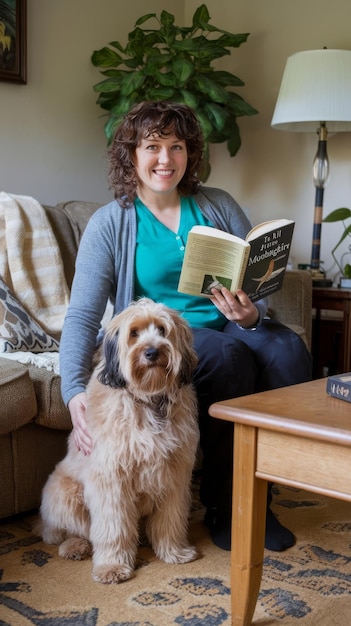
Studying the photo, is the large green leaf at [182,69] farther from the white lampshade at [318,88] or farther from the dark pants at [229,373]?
the dark pants at [229,373]

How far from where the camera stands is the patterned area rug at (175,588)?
5.16ft

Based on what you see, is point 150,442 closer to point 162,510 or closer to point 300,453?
point 162,510

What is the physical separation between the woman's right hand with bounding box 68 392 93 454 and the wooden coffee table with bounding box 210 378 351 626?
1.50 feet

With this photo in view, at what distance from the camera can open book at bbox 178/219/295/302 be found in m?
1.71

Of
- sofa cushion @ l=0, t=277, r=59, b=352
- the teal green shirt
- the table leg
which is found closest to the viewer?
the table leg

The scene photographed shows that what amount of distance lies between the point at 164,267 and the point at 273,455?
0.78m

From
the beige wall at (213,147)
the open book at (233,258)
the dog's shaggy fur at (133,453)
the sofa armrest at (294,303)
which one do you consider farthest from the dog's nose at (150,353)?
the beige wall at (213,147)

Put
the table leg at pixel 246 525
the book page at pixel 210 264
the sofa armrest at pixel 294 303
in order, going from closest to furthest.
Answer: the table leg at pixel 246 525 < the book page at pixel 210 264 < the sofa armrest at pixel 294 303

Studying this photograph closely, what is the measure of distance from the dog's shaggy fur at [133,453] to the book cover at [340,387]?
34 cm

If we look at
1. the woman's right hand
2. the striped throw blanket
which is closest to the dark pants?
the woman's right hand

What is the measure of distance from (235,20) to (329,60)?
2.88 feet

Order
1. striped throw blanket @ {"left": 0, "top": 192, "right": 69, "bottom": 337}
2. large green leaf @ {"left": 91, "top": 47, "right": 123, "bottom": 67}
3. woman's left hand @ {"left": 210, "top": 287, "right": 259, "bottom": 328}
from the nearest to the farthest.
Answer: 1. woman's left hand @ {"left": 210, "top": 287, "right": 259, "bottom": 328}
2. striped throw blanket @ {"left": 0, "top": 192, "right": 69, "bottom": 337}
3. large green leaf @ {"left": 91, "top": 47, "right": 123, "bottom": 67}

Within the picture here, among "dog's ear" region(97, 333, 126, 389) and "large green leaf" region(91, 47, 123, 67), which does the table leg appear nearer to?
"dog's ear" region(97, 333, 126, 389)

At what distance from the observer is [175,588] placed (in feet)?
5.63
